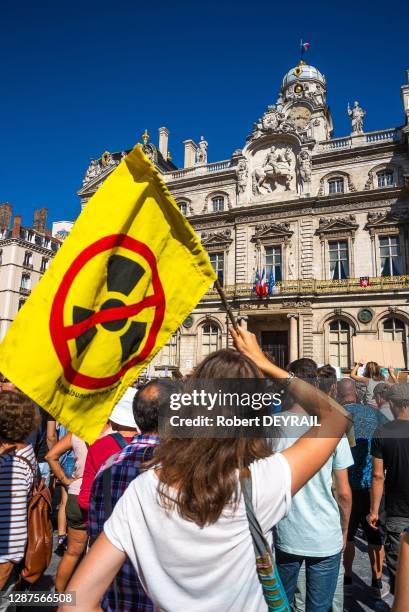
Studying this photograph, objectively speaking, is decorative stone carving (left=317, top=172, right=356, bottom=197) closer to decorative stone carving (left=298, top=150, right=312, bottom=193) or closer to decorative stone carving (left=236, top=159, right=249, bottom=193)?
decorative stone carving (left=298, top=150, right=312, bottom=193)

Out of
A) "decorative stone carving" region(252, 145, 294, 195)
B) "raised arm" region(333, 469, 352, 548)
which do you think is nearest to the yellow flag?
"raised arm" region(333, 469, 352, 548)

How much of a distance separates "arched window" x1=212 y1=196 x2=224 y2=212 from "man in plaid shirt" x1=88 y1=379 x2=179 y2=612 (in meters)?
25.9

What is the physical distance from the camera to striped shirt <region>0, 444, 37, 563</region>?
3.02 metres

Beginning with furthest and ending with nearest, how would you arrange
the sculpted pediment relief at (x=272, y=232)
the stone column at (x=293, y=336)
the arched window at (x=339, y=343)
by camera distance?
the sculpted pediment relief at (x=272, y=232) → the stone column at (x=293, y=336) → the arched window at (x=339, y=343)

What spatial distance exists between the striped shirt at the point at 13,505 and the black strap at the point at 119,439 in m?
0.73

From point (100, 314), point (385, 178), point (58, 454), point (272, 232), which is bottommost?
point (58, 454)

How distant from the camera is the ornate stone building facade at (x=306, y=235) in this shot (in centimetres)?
2238

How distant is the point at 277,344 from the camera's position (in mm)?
24609

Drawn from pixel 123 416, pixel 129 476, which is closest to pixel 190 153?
pixel 123 416

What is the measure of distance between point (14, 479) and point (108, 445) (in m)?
0.76

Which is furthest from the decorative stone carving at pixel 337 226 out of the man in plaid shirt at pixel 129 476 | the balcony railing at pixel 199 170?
the man in plaid shirt at pixel 129 476

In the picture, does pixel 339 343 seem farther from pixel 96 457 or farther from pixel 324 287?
pixel 96 457

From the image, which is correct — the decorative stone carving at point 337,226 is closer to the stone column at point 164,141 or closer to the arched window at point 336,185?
the arched window at point 336,185

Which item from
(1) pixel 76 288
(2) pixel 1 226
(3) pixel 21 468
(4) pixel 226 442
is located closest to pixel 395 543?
(4) pixel 226 442
